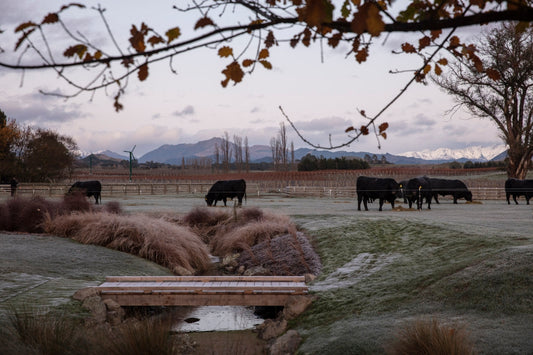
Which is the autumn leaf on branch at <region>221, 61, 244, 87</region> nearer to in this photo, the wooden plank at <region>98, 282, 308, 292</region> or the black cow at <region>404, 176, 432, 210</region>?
the wooden plank at <region>98, 282, 308, 292</region>

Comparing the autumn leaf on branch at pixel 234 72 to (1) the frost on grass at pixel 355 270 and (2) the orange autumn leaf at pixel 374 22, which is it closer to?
(2) the orange autumn leaf at pixel 374 22

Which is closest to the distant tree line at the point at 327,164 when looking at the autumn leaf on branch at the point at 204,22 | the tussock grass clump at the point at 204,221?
the tussock grass clump at the point at 204,221

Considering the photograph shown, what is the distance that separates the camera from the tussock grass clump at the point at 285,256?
40.3ft

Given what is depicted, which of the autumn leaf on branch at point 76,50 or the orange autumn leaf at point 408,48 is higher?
the orange autumn leaf at point 408,48

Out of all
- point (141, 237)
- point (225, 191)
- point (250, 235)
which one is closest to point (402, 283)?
point (250, 235)

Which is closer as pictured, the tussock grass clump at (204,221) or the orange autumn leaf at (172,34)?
the orange autumn leaf at (172,34)

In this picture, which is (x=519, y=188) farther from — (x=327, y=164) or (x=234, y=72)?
(x=327, y=164)

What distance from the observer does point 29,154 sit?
50.3 meters

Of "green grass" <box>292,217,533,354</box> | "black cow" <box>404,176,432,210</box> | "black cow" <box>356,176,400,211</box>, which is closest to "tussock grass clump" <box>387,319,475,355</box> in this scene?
"green grass" <box>292,217,533,354</box>

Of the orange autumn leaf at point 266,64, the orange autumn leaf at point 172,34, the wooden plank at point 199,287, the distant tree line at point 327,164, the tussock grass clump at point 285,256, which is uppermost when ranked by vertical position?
the distant tree line at point 327,164

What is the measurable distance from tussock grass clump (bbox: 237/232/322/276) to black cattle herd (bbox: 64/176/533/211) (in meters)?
8.96

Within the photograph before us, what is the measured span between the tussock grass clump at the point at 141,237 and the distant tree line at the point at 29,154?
119ft

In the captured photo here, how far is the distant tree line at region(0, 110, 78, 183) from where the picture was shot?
47.4 meters

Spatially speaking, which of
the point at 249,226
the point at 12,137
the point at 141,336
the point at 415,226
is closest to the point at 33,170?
the point at 12,137
